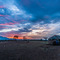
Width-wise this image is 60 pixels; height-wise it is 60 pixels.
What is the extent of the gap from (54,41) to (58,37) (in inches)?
119

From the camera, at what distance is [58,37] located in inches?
1496

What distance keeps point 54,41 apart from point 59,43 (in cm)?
283

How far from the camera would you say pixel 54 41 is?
37.8 metres

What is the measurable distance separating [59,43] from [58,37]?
316cm

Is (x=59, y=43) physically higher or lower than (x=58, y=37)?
lower

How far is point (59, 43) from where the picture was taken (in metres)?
37.8
